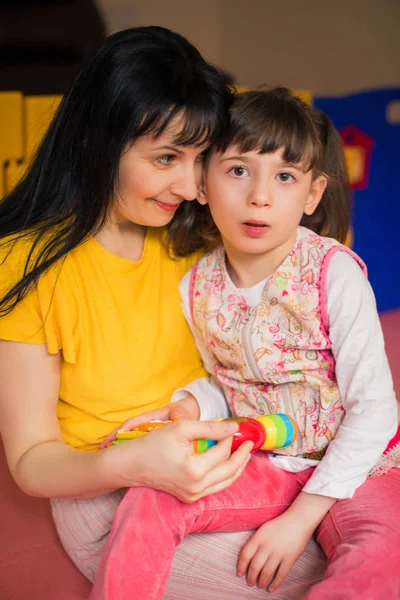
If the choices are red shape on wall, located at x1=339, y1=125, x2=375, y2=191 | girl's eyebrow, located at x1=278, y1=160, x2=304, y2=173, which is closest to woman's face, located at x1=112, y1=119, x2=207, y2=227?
girl's eyebrow, located at x1=278, y1=160, x2=304, y2=173

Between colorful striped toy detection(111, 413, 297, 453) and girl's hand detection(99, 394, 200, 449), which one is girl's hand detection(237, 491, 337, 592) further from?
girl's hand detection(99, 394, 200, 449)

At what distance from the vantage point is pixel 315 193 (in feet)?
3.42

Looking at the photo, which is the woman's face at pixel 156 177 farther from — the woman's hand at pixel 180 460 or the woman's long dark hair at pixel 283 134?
the woman's hand at pixel 180 460

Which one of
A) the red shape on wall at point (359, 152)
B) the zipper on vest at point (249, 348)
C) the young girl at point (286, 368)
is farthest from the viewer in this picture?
the red shape on wall at point (359, 152)

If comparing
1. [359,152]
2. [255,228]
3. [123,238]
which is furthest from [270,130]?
[359,152]

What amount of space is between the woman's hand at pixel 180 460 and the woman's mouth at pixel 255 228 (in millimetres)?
253

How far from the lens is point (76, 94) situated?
942mm

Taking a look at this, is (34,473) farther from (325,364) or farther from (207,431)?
(325,364)

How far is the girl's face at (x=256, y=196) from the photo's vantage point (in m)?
0.94

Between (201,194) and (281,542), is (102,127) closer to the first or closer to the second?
(201,194)

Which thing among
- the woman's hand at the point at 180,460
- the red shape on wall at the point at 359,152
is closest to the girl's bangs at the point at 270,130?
the woman's hand at the point at 180,460

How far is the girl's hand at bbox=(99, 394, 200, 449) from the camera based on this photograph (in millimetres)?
974

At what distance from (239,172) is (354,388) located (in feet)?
1.04

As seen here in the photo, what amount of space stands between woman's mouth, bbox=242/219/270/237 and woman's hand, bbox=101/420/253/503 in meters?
0.25
